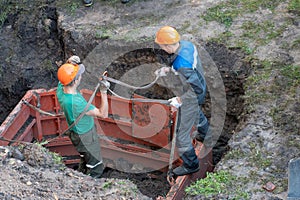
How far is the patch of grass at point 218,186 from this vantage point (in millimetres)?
6039

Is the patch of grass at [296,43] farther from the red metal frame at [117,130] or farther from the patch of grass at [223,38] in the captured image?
the red metal frame at [117,130]

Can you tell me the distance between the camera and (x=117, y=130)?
26.3 ft

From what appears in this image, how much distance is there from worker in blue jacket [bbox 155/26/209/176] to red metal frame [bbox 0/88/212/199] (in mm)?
306

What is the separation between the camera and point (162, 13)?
9062 millimetres

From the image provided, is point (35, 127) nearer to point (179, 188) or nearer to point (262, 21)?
point (179, 188)

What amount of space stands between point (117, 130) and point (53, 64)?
77.4 inches

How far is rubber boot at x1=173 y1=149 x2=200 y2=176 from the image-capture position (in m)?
6.92

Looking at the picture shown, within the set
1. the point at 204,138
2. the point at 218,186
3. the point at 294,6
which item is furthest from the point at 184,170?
the point at 294,6

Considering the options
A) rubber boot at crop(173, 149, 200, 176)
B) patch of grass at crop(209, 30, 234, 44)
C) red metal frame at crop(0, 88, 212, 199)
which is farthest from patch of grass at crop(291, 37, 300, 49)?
rubber boot at crop(173, 149, 200, 176)

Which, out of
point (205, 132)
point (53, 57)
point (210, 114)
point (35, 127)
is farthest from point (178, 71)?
point (53, 57)

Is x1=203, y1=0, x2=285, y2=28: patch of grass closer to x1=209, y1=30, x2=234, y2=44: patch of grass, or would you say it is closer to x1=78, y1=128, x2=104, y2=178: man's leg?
x1=209, y1=30, x2=234, y2=44: patch of grass

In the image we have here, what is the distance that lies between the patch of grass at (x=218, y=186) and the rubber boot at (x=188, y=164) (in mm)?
625

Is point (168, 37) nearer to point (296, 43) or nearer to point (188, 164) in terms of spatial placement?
point (188, 164)

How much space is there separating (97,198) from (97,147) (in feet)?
4.59
